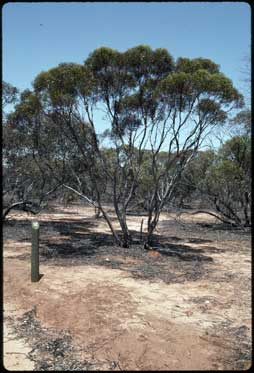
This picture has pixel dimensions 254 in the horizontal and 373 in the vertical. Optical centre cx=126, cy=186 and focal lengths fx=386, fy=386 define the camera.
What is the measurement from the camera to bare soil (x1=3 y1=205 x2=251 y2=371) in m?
4.70

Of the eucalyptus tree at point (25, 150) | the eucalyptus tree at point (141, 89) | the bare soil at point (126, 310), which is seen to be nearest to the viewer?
the bare soil at point (126, 310)

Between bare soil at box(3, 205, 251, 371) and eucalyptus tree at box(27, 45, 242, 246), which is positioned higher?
eucalyptus tree at box(27, 45, 242, 246)

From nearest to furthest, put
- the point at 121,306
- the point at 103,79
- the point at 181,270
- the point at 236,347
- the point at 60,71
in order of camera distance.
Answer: the point at 236,347, the point at 121,306, the point at 181,270, the point at 60,71, the point at 103,79

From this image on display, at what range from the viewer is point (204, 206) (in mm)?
31328

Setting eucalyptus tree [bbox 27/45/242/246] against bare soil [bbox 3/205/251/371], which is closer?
bare soil [bbox 3/205/251/371]

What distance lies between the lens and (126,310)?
6.36 metres

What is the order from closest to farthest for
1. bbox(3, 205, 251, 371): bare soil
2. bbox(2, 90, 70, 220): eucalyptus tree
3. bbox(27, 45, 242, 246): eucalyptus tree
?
bbox(3, 205, 251, 371): bare soil
bbox(27, 45, 242, 246): eucalyptus tree
bbox(2, 90, 70, 220): eucalyptus tree

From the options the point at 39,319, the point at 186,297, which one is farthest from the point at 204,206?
the point at 39,319

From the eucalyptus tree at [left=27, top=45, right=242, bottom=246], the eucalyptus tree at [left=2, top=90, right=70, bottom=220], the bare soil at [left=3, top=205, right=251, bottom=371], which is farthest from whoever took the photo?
the eucalyptus tree at [left=2, top=90, right=70, bottom=220]

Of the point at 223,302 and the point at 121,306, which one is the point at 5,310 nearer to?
the point at 121,306

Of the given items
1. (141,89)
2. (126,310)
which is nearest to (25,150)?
(141,89)

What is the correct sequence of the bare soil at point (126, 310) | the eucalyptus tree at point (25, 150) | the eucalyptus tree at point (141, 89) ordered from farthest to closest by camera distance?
the eucalyptus tree at point (25, 150), the eucalyptus tree at point (141, 89), the bare soil at point (126, 310)

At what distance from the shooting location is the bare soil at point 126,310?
15.4 ft

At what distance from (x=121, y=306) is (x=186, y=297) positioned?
4.75 feet
